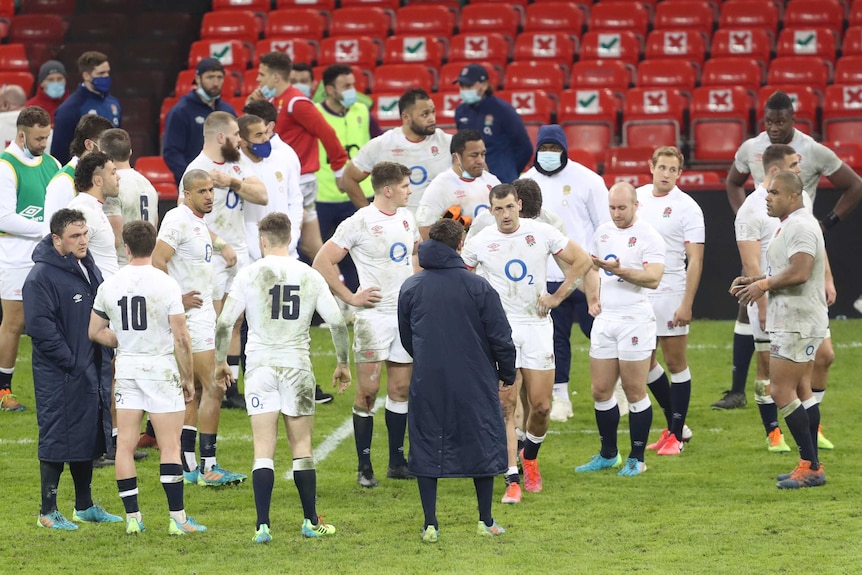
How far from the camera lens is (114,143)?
8.54m

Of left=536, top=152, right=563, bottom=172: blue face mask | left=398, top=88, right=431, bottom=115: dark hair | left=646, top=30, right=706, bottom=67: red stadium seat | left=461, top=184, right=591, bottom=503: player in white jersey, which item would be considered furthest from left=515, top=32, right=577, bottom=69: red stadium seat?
left=461, top=184, right=591, bottom=503: player in white jersey

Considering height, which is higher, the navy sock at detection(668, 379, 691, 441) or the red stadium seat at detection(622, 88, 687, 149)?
the red stadium seat at detection(622, 88, 687, 149)

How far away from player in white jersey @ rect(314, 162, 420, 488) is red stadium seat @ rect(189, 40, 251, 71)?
31.2 ft

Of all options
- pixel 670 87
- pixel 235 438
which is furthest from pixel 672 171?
pixel 670 87

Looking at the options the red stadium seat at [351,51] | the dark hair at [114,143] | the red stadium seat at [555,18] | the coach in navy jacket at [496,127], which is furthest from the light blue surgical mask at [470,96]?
the red stadium seat at [555,18]

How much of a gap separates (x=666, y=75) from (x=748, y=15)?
159 centimetres

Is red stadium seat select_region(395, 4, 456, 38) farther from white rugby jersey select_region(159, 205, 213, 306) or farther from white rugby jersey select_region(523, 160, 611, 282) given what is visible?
white rugby jersey select_region(159, 205, 213, 306)

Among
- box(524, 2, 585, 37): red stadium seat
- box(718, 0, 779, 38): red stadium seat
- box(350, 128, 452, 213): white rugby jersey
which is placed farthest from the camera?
box(524, 2, 585, 37): red stadium seat

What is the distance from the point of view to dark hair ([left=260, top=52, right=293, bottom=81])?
11.1m

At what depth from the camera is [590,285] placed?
831 centimetres

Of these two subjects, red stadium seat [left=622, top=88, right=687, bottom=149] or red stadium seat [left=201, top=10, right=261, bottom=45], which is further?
red stadium seat [left=201, top=10, right=261, bottom=45]

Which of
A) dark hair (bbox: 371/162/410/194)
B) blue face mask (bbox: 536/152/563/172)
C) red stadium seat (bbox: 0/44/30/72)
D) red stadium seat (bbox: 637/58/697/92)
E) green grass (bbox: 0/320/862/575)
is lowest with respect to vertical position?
green grass (bbox: 0/320/862/575)

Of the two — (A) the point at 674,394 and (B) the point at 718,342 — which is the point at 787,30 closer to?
(B) the point at 718,342

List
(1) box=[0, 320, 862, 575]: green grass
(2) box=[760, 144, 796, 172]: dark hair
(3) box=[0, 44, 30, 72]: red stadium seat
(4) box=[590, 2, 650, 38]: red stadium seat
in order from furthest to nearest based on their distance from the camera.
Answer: (3) box=[0, 44, 30, 72]: red stadium seat < (4) box=[590, 2, 650, 38]: red stadium seat < (2) box=[760, 144, 796, 172]: dark hair < (1) box=[0, 320, 862, 575]: green grass
